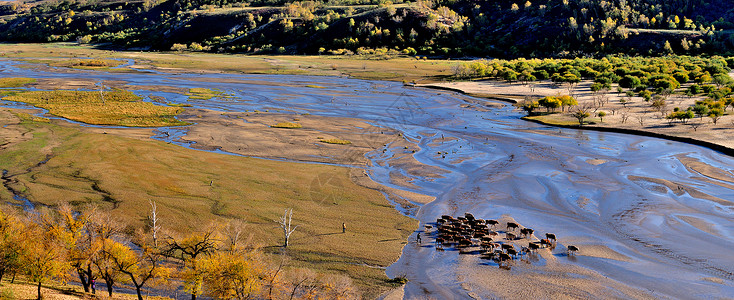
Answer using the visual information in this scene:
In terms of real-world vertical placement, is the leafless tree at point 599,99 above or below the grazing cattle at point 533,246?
above

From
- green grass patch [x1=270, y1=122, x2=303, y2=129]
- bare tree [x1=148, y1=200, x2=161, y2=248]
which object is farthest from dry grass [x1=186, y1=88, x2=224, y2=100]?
bare tree [x1=148, y1=200, x2=161, y2=248]

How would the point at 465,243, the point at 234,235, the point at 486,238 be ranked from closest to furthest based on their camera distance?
the point at 234,235 < the point at 486,238 < the point at 465,243

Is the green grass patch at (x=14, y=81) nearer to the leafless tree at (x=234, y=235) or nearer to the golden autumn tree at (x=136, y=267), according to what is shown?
the leafless tree at (x=234, y=235)

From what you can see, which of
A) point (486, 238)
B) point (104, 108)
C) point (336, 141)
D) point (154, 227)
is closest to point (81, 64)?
point (104, 108)

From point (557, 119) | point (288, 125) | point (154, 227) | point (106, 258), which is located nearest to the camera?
point (106, 258)

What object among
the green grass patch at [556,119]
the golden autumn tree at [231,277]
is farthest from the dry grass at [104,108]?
the golden autumn tree at [231,277]

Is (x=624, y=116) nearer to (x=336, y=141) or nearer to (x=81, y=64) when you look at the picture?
(x=336, y=141)
